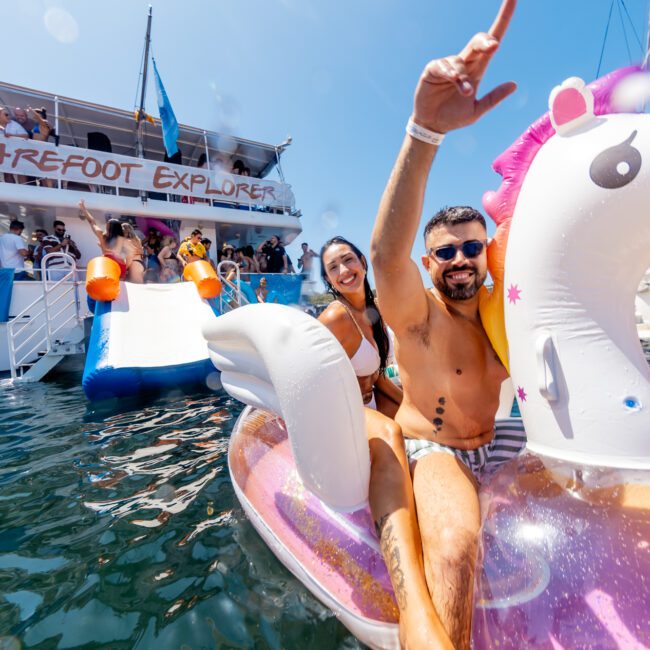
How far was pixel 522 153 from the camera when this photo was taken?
1185 mm

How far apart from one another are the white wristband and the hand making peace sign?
1cm

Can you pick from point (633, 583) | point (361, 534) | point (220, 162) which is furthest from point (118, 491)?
point (220, 162)

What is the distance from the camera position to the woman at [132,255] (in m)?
6.05

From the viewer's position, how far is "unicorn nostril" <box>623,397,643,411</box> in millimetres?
912

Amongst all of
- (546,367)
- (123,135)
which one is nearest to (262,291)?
(123,135)

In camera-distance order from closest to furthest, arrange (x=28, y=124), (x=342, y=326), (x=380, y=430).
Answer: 1. (x=380, y=430)
2. (x=342, y=326)
3. (x=28, y=124)

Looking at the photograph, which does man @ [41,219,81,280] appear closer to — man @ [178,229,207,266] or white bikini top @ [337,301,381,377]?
man @ [178,229,207,266]

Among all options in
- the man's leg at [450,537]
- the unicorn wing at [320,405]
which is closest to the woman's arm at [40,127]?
the unicorn wing at [320,405]

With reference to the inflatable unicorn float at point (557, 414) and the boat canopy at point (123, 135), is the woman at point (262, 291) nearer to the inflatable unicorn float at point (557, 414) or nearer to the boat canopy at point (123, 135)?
the boat canopy at point (123, 135)

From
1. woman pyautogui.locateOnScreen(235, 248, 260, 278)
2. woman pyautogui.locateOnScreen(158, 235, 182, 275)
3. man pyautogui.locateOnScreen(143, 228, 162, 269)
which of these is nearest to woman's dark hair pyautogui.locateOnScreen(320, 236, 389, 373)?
woman pyautogui.locateOnScreen(158, 235, 182, 275)

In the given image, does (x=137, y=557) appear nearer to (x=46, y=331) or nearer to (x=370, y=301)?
(x=370, y=301)

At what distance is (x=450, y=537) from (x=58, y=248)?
29.2 feet

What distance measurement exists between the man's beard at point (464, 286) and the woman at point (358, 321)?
74cm

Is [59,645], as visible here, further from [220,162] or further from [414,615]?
[220,162]
